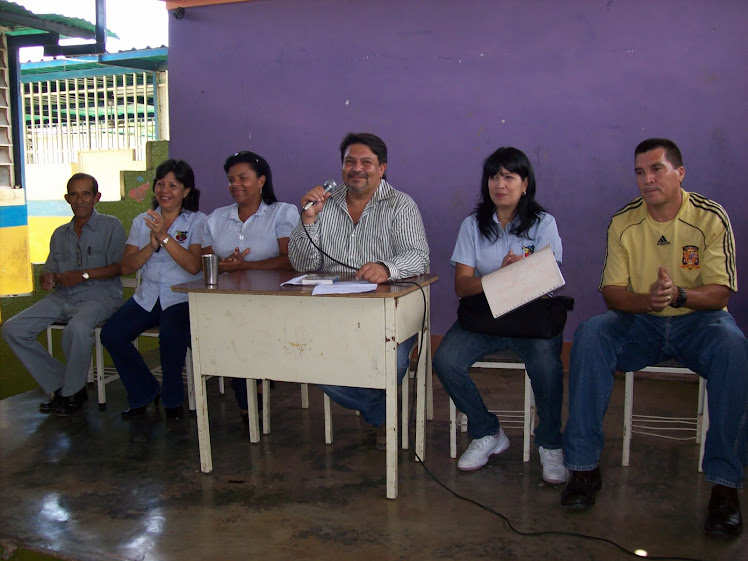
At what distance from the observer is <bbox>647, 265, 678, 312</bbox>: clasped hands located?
8.09 feet

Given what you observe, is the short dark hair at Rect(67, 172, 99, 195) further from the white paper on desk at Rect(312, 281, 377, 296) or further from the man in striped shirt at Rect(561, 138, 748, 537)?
the man in striped shirt at Rect(561, 138, 748, 537)

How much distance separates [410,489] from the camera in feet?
8.77

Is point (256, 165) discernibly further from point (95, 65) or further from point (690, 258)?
point (95, 65)

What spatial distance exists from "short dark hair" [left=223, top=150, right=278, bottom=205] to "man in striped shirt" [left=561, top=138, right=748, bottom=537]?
1780 millimetres

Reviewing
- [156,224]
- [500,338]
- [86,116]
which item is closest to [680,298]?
[500,338]

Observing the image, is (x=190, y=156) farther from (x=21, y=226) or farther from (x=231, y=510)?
(x=21, y=226)

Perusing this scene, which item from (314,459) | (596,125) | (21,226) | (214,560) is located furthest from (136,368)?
(21,226)

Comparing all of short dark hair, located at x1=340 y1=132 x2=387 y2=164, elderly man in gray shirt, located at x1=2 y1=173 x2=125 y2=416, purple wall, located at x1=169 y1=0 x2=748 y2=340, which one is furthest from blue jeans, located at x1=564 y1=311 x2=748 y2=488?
elderly man in gray shirt, located at x1=2 y1=173 x2=125 y2=416

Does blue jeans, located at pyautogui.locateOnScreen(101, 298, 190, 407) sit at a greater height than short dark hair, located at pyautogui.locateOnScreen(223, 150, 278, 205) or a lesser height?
lesser

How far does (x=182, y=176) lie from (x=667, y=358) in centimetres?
254

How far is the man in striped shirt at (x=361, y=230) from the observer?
3014 millimetres

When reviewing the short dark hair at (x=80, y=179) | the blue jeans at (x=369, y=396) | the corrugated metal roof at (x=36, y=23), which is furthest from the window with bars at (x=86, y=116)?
the blue jeans at (x=369, y=396)

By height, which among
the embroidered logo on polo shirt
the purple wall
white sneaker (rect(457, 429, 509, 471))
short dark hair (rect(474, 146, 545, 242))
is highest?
the purple wall

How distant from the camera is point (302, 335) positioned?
264 centimetres
